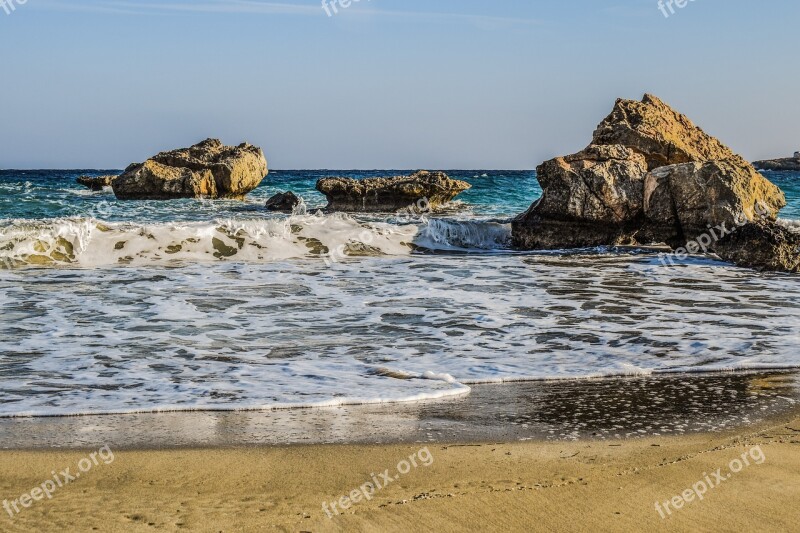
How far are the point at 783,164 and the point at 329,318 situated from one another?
84.7m

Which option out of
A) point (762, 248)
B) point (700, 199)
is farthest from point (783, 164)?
point (762, 248)

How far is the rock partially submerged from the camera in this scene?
11859 mm

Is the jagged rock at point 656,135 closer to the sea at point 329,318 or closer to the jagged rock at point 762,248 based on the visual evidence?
the sea at point 329,318

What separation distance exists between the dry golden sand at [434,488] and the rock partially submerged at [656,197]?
821 cm

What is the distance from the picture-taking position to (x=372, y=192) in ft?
76.4

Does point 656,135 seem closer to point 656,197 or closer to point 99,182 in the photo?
point 656,197

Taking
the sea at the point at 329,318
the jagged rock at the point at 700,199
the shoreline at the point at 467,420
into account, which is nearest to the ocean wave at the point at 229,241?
the sea at the point at 329,318

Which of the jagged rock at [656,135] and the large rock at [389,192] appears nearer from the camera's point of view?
the jagged rock at [656,135]

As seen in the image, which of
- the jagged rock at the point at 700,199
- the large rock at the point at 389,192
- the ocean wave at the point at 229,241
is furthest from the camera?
the large rock at the point at 389,192

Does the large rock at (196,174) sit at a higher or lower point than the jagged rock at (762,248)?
higher

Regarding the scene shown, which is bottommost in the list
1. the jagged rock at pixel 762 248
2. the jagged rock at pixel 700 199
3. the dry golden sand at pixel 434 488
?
the dry golden sand at pixel 434 488

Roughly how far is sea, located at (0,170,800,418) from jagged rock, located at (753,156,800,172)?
76.1 meters

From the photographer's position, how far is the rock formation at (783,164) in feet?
263

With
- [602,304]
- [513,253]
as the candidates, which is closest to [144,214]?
[513,253]
